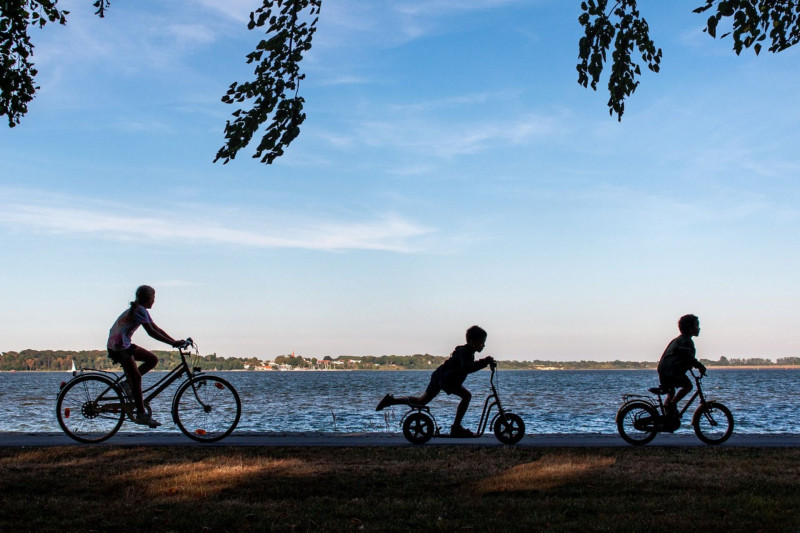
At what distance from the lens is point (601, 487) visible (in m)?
6.90

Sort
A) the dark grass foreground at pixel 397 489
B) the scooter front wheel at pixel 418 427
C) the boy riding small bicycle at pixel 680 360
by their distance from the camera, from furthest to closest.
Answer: the boy riding small bicycle at pixel 680 360 → the scooter front wheel at pixel 418 427 → the dark grass foreground at pixel 397 489

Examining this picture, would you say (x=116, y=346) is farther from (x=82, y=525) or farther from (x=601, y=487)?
(x=601, y=487)

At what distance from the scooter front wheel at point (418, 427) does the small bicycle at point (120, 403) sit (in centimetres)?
231

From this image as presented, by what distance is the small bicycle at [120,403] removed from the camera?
380 inches

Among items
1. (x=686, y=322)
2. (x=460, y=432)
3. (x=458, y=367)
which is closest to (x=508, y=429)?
(x=460, y=432)

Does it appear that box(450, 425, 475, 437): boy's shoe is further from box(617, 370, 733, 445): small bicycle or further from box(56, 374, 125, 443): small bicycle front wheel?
box(56, 374, 125, 443): small bicycle front wheel

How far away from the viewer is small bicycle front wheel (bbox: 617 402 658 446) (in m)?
10.6

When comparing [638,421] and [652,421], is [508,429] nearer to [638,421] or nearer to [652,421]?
[638,421]

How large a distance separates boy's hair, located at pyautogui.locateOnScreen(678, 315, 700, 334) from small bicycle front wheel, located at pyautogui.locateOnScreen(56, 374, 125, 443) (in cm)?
761

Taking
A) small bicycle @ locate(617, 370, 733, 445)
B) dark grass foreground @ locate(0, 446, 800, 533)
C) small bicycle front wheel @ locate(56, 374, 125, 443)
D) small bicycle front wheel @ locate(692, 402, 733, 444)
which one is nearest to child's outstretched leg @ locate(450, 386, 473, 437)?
dark grass foreground @ locate(0, 446, 800, 533)

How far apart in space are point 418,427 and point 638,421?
10.4 ft

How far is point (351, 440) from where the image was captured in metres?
10.5

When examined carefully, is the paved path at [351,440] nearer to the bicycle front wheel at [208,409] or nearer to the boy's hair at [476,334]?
the bicycle front wheel at [208,409]

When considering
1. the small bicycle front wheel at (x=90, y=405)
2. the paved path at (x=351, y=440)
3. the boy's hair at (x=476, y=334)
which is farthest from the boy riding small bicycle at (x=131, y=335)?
the boy's hair at (x=476, y=334)
